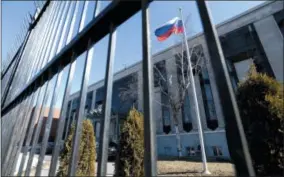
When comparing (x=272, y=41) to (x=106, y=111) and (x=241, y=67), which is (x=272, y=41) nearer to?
(x=241, y=67)

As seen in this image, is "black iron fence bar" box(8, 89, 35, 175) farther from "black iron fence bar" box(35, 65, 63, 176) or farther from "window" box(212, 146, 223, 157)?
"window" box(212, 146, 223, 157)

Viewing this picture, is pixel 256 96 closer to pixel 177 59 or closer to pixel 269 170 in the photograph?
pixel 269 170

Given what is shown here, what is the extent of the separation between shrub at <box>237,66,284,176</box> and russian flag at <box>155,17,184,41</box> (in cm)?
515

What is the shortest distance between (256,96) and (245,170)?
6.39m

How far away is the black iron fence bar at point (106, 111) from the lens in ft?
2.24

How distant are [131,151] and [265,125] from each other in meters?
4.14

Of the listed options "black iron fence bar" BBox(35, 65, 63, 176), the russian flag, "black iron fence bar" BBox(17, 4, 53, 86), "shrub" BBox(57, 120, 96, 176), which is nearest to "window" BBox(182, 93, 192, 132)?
the russian flag

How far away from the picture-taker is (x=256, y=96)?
5816mm

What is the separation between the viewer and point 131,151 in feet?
21.1

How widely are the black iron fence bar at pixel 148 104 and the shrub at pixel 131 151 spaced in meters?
6.18

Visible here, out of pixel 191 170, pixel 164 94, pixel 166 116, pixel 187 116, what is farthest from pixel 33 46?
pixel 166 116

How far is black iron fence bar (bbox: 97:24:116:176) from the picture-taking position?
683 mm

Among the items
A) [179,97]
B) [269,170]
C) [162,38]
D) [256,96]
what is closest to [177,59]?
[179,97]

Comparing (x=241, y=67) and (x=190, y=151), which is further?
(x=190, y=151)
